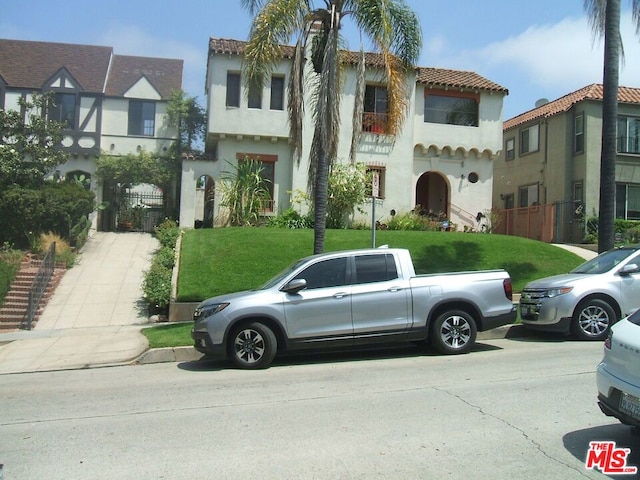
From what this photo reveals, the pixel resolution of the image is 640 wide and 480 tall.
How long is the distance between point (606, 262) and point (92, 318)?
1187 centimetres

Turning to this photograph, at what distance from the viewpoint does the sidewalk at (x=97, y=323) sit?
10523 millimetres

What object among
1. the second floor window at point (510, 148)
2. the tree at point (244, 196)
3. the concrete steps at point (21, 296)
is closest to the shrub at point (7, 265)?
the concrete steps at point (21, 296)

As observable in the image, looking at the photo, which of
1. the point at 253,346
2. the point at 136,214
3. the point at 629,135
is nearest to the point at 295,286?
the point at 253,346

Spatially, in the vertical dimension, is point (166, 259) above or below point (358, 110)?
below

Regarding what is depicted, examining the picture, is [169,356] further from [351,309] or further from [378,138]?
[378,138]

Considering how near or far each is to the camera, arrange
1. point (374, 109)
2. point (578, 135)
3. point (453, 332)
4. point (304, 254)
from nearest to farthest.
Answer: point (453, 332) < point (304, 254) < point (374, 109) < point (578, 135)

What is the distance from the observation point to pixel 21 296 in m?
16.0

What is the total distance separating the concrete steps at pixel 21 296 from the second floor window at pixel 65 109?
520 inches

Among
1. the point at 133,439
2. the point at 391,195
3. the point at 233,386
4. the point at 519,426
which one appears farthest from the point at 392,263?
the point at 391,195

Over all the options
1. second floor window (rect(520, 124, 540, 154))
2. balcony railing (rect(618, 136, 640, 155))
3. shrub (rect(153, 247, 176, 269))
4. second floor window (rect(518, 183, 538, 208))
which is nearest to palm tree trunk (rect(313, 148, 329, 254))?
shrub (rect(153, 247, 176, 269))

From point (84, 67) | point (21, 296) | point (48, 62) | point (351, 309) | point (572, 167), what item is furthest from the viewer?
point (84, 67)

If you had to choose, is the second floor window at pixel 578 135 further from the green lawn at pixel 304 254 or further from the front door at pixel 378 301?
the front door at pixel 378 301

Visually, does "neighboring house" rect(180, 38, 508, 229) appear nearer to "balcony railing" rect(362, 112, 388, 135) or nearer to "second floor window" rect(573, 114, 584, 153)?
"balcony railing" rect(362, 112, 388, 135)

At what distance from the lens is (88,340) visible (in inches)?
492
